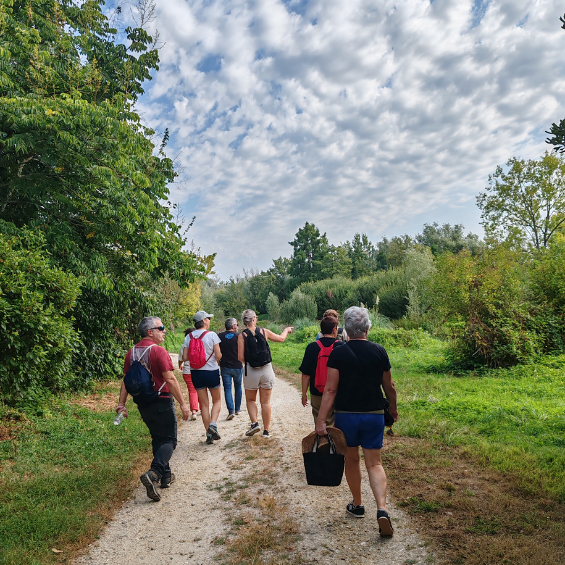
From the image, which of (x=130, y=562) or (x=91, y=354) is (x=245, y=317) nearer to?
(x=130, y=562)

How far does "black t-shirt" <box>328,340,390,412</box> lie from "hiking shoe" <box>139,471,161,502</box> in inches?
96.1

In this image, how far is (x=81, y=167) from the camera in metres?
8.94

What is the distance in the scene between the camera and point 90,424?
7535 mm

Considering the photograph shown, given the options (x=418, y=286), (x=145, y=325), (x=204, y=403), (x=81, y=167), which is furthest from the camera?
(x=418, y=286)

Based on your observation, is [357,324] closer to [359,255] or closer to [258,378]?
[258,378]

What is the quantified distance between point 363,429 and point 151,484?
2545 mm

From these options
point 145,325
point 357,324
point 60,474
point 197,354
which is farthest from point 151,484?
point 357,324

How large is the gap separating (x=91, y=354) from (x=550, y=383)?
11173 millimetres

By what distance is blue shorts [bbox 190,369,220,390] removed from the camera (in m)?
6.62

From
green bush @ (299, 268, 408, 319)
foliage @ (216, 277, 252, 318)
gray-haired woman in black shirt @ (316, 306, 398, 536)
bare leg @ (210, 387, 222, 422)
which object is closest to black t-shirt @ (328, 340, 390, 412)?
gray-haired woman in black shirt @ (316, 306, 398, 536)

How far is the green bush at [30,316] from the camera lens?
6527 mm

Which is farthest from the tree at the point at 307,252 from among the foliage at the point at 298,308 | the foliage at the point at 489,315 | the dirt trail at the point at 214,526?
the dirt trail at the point at 214,526

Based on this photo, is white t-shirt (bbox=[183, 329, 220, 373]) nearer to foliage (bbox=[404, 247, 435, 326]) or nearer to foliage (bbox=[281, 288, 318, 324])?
foliage (bbox=[404, 247, 435, 326])

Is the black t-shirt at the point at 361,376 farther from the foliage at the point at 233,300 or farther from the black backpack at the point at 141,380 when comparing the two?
the foliage at the point at 233,300
